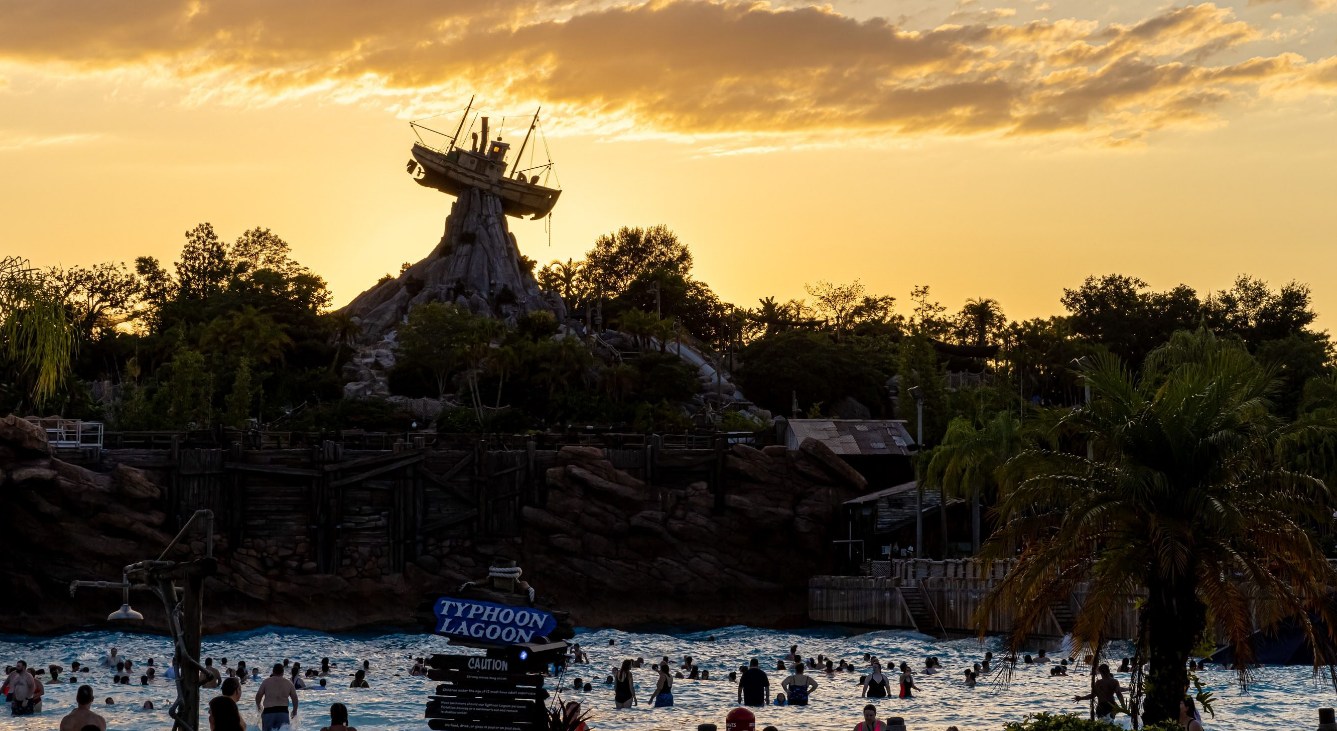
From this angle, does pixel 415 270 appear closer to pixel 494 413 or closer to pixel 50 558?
pixel 494 413

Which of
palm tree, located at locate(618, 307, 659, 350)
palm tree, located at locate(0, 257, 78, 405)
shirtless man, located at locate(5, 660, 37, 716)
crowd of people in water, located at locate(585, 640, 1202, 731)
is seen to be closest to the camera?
palm tree, located at locate(0, 257, 78, 405)

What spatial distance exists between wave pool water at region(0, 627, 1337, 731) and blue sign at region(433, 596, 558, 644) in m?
16.8

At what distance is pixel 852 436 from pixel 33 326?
63190mm

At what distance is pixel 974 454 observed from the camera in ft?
196

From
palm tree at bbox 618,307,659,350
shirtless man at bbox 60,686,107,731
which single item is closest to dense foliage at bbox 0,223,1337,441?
palm tree at bbox 618,307,659,350

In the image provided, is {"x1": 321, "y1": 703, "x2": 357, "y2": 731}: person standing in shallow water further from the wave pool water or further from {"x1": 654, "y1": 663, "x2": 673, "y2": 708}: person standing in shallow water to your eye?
{"x1": 654, "y1": 663, "x2": 673, "y2": 708}: person standing in shallow water

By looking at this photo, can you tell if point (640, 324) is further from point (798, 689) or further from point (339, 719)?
point (339, 719)

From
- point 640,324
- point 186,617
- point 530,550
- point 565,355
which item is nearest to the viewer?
point 186,617

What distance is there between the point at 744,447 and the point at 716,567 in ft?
19.1

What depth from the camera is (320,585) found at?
6169 centimetres

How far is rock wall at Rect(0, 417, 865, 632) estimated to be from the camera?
5881cm

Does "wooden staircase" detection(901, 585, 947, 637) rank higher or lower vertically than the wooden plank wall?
lower

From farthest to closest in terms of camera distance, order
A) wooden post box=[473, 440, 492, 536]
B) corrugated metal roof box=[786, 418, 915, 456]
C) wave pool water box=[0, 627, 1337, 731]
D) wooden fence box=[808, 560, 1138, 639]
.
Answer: corrugated metal roof box=[786, 418, 915, 456] < wooden post box=[473, 440, 492, 536] < wooden fence box=[808, 560, 1138, 639] < wave pool water box=[0, 627, 1337, 731]

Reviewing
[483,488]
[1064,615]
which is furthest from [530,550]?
[1064,615]
